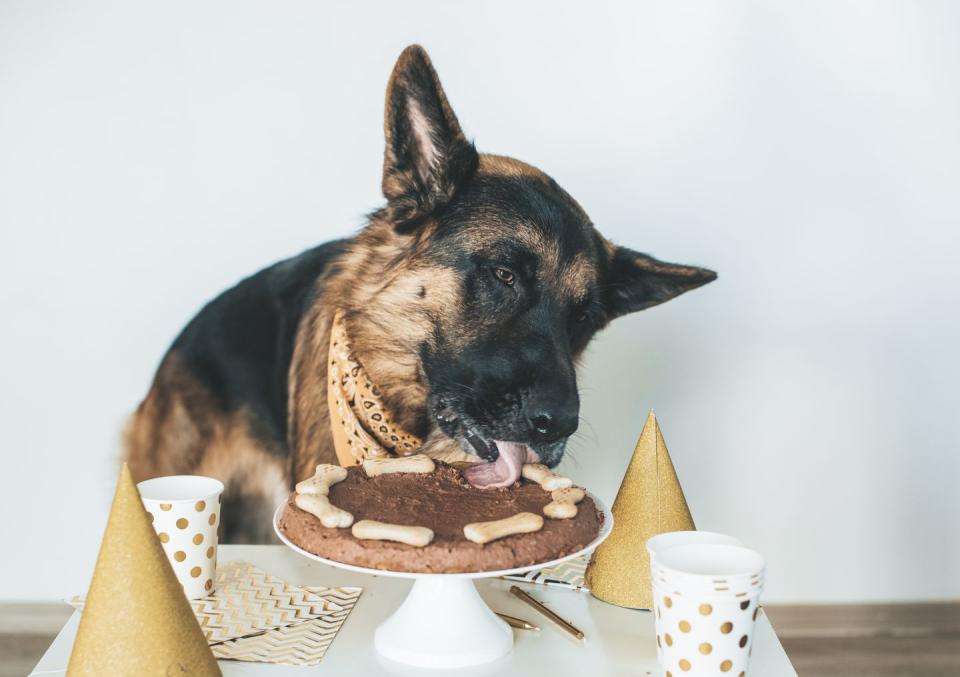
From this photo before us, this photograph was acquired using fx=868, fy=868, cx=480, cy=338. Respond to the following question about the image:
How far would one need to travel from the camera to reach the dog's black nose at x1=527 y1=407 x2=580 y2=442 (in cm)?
138

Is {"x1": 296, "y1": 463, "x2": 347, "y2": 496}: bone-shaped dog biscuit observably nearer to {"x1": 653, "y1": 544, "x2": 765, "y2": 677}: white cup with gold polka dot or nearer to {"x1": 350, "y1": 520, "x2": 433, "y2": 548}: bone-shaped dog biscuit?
{"x1": 350, "y1": 520, "x2": 433, "y2": 548}: bone-shaped dog biscuit

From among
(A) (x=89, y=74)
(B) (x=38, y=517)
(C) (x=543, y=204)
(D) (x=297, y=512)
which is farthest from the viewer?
(B) (x=38, y=517)

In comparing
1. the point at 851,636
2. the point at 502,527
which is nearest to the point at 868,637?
the point at 851,636

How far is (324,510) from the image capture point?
3.39 feet

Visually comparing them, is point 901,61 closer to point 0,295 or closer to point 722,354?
point 722,354

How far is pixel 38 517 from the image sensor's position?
7.70 feet

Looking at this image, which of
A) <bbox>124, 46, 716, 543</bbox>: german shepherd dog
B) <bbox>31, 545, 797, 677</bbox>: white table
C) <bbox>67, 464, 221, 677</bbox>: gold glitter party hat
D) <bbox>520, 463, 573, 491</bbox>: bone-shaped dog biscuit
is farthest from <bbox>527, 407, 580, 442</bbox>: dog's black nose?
<bbox>67, 464, 221, 677</bbox>: gold glitter party hat

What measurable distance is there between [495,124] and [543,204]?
67 cm

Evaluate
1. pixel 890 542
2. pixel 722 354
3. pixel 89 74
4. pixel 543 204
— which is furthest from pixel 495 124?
pixel 890 542

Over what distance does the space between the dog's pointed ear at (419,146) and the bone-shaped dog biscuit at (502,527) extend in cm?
77

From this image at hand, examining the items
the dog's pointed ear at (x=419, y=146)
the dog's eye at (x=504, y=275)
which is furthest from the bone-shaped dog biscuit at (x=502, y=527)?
the dog's pointed ear at (x=419, y=146)

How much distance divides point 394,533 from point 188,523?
37 centimetres

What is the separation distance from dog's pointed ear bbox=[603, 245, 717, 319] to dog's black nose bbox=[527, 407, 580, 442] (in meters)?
0.42

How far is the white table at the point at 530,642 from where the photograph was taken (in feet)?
3.53
